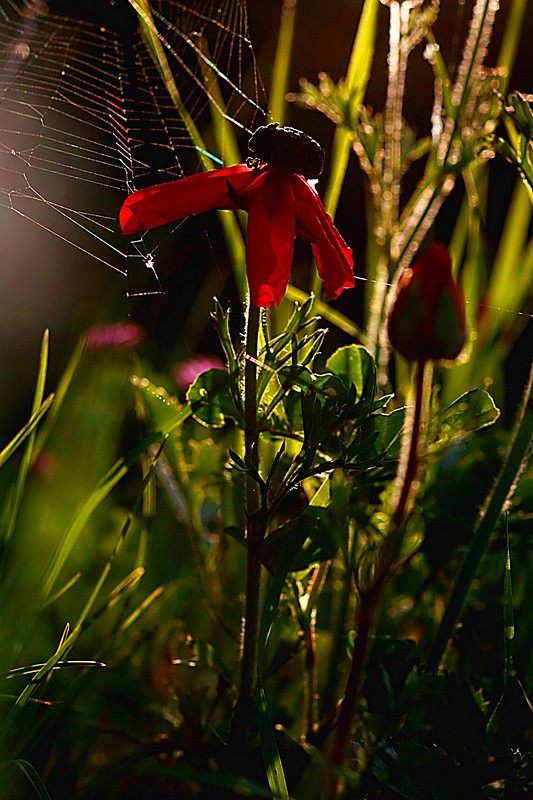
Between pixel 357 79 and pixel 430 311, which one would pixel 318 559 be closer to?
pixel 430 311

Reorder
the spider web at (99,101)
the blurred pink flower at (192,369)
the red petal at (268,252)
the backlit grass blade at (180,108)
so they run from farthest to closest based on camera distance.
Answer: the blurred pink flower at (192,369) → the spider web at (99,101) → the backlit grass blade at (180,108) → the red petal at (268,252)

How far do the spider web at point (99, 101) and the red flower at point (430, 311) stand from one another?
12 cm

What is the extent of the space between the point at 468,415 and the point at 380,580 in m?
0.10

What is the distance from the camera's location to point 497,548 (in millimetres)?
526

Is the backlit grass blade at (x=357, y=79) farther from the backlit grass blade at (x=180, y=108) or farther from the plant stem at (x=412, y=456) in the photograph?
the plant stem at (x=412, y=456)

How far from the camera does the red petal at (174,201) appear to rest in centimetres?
31

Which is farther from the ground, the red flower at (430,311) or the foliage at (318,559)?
the red flower at (430,311)

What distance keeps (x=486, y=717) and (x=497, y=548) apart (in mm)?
156

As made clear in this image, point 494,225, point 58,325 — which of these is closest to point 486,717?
point 58,325

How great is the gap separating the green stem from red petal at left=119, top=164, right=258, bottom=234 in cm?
17

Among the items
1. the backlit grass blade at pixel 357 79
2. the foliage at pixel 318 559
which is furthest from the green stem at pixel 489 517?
the backlit grass blade at pixel 357 79

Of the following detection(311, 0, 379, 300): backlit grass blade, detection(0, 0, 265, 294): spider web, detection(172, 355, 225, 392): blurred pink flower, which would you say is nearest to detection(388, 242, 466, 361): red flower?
detection(0, 0, 265, 294): spider web

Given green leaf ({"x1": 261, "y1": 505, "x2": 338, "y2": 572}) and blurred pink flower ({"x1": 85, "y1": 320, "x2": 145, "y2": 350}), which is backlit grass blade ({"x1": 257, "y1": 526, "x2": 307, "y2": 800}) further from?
blurred pink flower ({"x1": 85, "y1": 320, "x2": 145, "y2": 350})

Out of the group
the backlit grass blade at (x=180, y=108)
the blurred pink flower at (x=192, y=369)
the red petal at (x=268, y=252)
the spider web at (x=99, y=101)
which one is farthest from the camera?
the blurred pink flower at (x=192, y=369)
